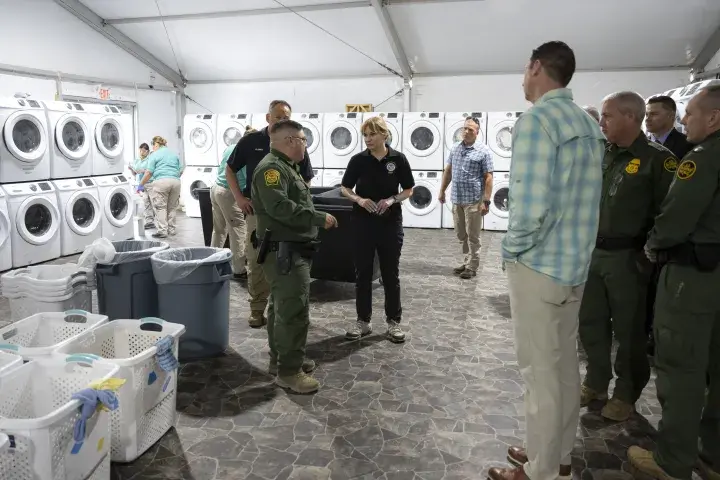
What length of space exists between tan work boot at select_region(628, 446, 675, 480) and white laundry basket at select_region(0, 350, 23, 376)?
249 cm

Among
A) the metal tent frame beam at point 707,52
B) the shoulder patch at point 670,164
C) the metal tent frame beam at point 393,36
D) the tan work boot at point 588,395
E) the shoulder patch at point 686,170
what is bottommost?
the tan work boot at point 588,395

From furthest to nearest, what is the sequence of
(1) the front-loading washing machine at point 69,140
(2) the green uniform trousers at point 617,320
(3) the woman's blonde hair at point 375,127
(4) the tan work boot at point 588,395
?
(1) the front-loading washing machine at point 69,140, (3) the woman's blonde hair at point 375,127, (4) the tan work boot at point 588,395, (2) the green uniform trousers at point 617,320

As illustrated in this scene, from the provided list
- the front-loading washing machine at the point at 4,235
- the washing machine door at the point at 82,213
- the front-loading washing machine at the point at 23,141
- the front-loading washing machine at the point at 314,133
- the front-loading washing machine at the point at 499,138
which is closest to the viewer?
the front-loading washing machine at the point at 4,235

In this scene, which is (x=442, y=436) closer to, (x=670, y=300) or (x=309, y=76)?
(x=670, y=300)

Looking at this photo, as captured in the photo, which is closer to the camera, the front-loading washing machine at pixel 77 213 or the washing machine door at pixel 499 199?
the front-loading washing machine at pixel 77 213

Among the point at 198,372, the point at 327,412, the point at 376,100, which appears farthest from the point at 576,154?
the point at 376,100

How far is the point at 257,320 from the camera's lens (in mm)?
4082

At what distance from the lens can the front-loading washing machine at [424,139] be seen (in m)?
8.87

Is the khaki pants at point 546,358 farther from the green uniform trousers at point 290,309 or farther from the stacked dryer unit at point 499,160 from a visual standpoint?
the stacked dryer unit at point 499,160

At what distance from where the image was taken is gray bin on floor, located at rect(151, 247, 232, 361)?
323 cm

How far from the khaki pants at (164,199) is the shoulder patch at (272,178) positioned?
5.53 meters

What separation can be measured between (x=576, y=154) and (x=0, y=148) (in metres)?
6.19

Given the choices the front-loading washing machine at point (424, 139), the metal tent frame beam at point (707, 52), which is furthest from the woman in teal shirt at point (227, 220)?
the metal tent frame beam at point (707, 52)

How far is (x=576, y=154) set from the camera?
1787 millimetres
